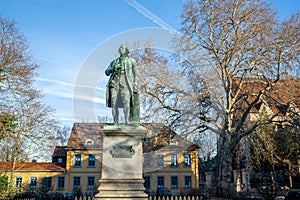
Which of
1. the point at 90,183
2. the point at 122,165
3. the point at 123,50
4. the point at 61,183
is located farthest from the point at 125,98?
the point at 61,183


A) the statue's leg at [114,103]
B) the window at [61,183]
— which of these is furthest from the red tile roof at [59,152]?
the statue's leg at [114,103]

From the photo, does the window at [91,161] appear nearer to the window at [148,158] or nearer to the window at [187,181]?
the window at [187,181]

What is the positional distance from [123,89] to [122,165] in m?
2.07

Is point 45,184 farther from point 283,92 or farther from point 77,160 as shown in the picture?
point 283,92

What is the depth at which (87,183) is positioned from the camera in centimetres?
3272

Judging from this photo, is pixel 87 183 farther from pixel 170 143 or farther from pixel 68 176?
pixel 170 143

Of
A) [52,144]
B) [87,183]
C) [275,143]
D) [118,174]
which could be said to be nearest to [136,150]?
[118,174]

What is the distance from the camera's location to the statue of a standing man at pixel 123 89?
7.80m

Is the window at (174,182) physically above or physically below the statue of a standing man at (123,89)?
below

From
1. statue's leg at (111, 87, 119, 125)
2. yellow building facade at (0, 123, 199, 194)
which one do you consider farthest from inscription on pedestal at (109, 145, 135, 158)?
yellow building facade at (0, 123, 199, 194)

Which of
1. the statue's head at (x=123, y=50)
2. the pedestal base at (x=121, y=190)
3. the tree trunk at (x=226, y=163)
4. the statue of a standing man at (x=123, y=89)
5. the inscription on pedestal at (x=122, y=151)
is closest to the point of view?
the pedestal base at (x=121, y=190)

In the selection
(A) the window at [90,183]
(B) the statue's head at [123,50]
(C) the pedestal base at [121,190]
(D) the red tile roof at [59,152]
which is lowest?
(A) the window at [90,183]

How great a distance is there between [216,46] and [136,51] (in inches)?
222

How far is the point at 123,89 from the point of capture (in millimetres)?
7879
